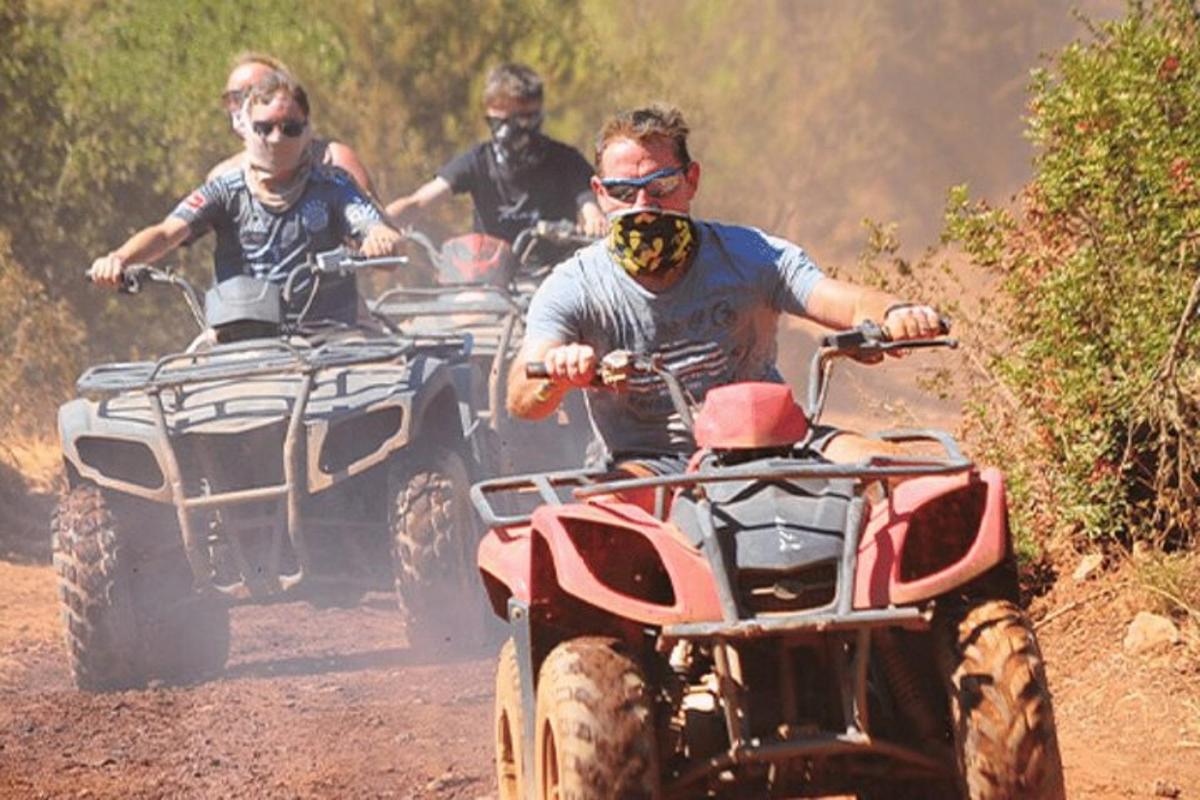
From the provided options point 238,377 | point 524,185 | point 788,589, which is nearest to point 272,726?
point 238,377

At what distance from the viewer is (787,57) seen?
37.9 metres

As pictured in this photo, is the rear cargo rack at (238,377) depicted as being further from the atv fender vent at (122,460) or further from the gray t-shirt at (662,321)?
the gray t-shirt at (662,321)

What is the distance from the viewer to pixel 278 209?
37.0ft

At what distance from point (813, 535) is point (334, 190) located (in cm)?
690

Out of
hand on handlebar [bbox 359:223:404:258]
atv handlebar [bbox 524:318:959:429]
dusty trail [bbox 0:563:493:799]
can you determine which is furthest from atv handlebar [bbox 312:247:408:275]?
atv handlebar [bbox 524:318:959:429]

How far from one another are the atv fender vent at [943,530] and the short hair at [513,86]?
9.42 meters

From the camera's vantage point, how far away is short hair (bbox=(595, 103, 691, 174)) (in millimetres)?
6184

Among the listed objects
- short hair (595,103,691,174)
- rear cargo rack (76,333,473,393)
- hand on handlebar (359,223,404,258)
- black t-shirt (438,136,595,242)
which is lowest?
short hair (595,103,691,174)

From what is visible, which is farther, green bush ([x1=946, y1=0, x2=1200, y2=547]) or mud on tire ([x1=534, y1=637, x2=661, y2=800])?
green bush ([x1=946, y1=0, x2=1200, y2=547])

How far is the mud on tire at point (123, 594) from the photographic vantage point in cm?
947

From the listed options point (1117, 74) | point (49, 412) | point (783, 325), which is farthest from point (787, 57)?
point (1117, 74)

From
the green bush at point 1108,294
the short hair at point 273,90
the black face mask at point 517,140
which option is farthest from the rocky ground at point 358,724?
the black face mask at point 517,140

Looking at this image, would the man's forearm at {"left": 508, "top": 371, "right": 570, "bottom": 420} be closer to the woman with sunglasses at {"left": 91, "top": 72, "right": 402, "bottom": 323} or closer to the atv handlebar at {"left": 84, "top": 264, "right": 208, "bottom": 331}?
the atv handlebar at {"left": 84, "top": 264, "right": 208, "bottom": 331}

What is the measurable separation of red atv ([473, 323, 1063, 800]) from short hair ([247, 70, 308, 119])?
6335mm
